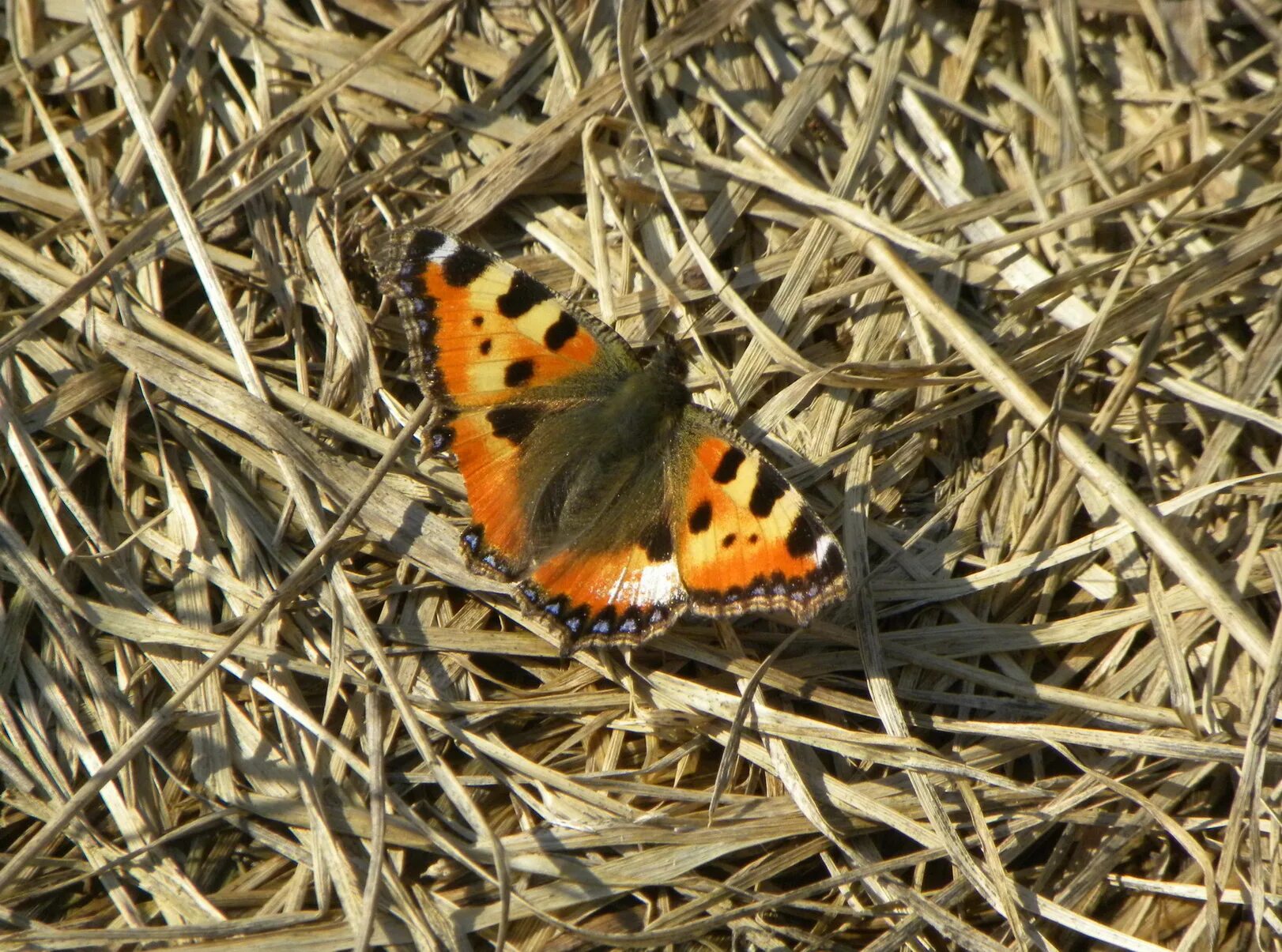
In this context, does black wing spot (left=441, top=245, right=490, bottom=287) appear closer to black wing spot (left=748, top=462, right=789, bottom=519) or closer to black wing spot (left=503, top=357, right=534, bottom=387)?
black wing spot (left=503, top=357, right=534, bottom=387)

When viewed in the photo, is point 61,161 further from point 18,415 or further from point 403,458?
point 403,458

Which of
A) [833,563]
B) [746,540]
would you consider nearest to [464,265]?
[746,540]

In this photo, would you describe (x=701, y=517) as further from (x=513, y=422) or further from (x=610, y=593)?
(x=513, y=422)

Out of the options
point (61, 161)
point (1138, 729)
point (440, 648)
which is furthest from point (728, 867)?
point (61, 161)

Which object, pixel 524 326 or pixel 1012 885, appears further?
pixel 524 326

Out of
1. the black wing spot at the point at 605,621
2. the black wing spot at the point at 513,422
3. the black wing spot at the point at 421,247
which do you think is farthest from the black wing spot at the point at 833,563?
the black wing spot at the point at 421,247
